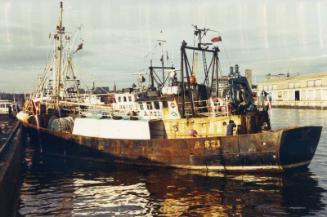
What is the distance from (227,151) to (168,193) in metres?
6.56

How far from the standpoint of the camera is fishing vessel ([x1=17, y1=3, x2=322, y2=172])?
26500 mm

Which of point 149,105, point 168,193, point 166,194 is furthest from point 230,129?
point 149,105

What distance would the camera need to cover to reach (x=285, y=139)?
25531 millimetres

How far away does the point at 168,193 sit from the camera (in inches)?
889

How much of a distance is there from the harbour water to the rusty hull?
2.73ft

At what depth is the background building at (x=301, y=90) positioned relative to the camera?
4203 inches

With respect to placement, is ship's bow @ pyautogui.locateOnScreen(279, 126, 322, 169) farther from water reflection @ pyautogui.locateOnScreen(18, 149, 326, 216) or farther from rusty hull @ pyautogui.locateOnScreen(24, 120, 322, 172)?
water reflection @ pyautogui.locateOnScreen(18, 149, 326, 216)

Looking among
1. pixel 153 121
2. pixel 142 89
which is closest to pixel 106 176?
pixel 153 121

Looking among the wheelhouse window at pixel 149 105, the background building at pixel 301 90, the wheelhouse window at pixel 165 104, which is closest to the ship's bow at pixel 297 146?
the wheelhouse window at pixel 165 104

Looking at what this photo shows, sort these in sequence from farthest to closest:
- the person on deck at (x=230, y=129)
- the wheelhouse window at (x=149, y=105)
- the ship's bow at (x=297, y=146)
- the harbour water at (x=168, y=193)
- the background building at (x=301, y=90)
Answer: the background building at (x=301, y=90), the wheelhouse window at (x=149, y=105), the person on deck at (x=230, y=129), the ship's bow at (x=297, y=146), the harbour water at (x=168, y=193)

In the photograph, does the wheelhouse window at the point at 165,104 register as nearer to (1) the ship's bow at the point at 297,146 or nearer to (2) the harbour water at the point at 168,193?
(2) the harbour water at the point at 168,193

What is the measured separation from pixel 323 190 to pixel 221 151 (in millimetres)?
7396

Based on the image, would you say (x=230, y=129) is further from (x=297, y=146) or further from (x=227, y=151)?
(x=297, y=146)

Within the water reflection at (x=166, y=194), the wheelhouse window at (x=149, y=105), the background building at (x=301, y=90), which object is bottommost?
the water reflection at (x=166, y=194)
